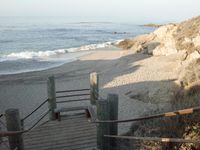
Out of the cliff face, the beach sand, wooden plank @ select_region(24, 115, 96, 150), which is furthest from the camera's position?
the cliff face

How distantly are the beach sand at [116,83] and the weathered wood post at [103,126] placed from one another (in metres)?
4.35

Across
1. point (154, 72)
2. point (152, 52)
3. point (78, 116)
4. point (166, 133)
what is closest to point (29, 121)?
point (78, 116)

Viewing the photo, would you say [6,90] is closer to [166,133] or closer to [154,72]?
[154,72]

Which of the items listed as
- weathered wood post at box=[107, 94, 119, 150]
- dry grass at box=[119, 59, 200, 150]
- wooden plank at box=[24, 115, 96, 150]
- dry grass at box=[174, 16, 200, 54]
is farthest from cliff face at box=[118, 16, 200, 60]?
weathered wood post at box=[107, 94, 119, 150]

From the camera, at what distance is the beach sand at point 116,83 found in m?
13.2

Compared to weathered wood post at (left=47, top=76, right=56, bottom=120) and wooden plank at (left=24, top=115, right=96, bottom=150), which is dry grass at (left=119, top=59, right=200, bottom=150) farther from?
weathered wood post at (left=47, top=76, right=56, bottom=120)

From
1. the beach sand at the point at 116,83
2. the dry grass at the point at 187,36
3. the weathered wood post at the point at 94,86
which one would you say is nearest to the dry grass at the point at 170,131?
the weathered wood post at the point at 94,86

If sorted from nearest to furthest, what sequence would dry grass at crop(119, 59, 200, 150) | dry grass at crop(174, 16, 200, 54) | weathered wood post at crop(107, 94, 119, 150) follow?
dry grass at crop(119, 59, 200, 150), weathered wood post at crop(107, 94, 119, 150), dry grass at crop(174, 16, 200, 54)

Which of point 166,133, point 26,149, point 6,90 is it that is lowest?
point 6,90

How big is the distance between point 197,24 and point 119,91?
63.5ft

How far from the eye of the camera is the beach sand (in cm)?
1320

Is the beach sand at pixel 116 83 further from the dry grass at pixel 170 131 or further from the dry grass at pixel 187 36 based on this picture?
the dry grass at pixel 170 131

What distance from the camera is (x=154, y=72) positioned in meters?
20.1

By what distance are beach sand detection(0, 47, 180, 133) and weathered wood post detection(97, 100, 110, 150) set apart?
435cm
